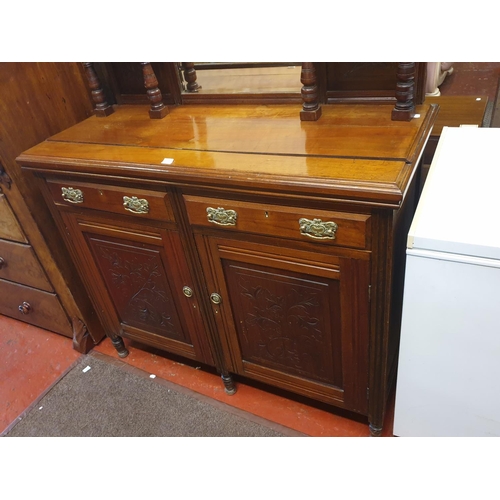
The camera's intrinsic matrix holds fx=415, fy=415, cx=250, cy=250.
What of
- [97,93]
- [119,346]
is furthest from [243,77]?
[119,346]

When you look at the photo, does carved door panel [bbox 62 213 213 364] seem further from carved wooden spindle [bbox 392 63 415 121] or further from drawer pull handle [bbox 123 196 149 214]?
carved wooden spindle [bbox 392 63 415 121]

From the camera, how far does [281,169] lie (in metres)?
0.94

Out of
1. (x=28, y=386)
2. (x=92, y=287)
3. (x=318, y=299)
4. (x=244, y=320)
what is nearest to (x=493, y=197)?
(x=318, y=299)

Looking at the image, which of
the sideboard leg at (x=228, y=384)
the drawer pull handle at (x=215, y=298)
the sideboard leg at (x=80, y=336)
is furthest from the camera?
the sideboard leg at (x=80, y=336)

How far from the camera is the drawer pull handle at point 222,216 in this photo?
1026mm

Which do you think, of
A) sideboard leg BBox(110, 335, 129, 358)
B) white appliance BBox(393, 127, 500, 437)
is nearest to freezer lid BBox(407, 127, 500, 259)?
white appliance BBox(393, 127, 500, 437)

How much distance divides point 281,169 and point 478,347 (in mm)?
609

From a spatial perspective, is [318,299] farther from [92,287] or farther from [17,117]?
[17,117]

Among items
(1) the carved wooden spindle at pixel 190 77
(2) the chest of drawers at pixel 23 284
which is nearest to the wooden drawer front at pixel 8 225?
(2) the chest of drawers at pixel 23 284

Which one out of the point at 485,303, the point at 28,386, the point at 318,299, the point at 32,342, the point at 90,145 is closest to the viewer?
the point at 485,303

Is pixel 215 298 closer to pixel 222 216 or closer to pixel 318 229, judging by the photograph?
pixel 222 216

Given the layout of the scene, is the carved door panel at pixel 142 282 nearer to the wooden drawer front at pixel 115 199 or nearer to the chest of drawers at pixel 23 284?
the wooden drawer front at pixel 115 199

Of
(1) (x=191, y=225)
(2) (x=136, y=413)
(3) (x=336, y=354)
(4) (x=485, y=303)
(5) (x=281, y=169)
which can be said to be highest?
(5) (x=281, y=169)

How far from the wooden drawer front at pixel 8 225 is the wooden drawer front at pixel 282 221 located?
818 millimetres
